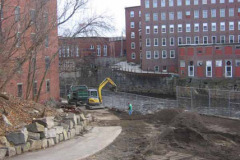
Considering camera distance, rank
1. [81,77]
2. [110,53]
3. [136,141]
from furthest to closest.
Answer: [110,53]
[81,77]
[136,141]

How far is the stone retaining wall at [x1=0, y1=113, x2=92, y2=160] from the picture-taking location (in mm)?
10297

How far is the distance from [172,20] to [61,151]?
202 feet

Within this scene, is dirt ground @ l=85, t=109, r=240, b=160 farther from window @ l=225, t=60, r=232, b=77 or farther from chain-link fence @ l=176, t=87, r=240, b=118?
window @ l=225, t=60, r=232, b=77

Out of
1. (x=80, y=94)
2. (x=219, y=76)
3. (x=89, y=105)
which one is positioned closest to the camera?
(x=89, y=105)

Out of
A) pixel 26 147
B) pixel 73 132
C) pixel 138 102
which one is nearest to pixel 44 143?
pixel 26 147

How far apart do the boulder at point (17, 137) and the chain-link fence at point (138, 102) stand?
17.6 metres

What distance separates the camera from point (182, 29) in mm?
68312

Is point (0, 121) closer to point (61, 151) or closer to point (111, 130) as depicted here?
point (61, 151)

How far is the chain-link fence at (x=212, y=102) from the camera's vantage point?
20.7 meters

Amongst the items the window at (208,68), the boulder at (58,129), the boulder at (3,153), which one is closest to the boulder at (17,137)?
the boulder at (3,153)

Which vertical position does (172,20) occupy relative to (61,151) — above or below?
above

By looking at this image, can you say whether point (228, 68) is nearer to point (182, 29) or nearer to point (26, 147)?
point (182, 29)

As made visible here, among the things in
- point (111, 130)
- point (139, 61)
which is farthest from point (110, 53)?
point (111, 130)

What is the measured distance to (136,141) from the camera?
1364 centimetres
